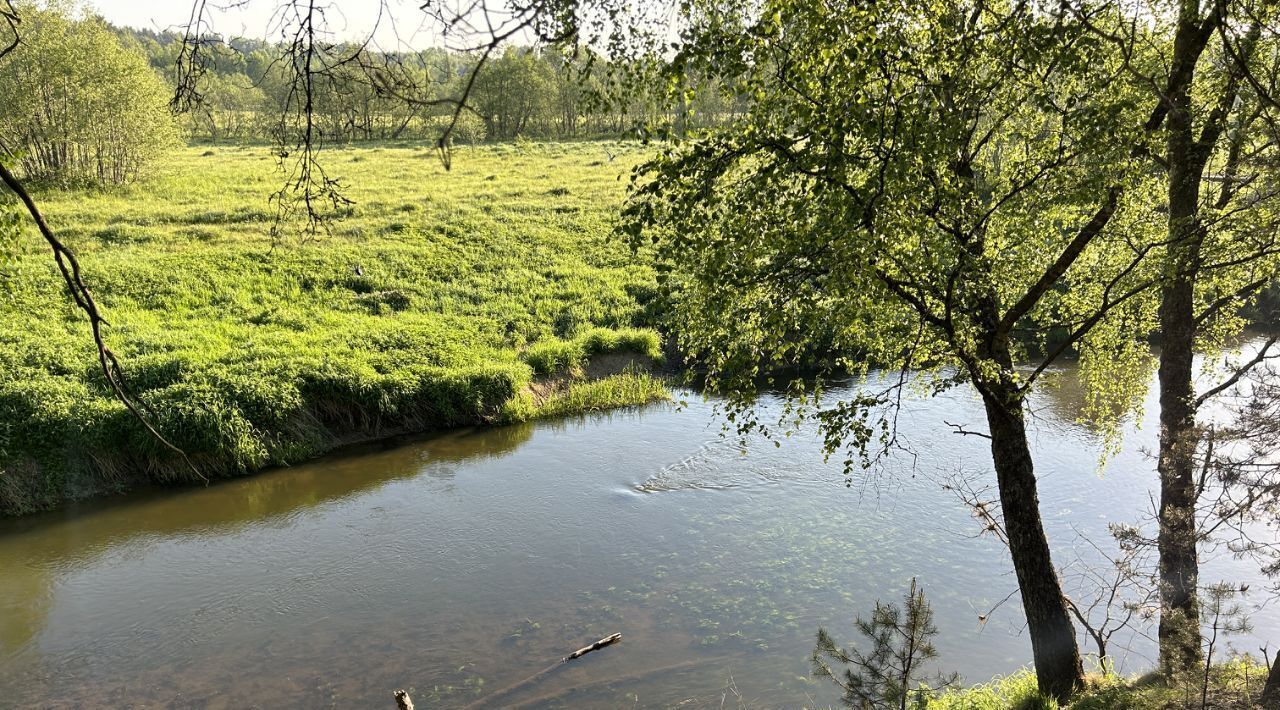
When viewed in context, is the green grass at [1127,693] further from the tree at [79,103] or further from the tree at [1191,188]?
the tree at [79,103]

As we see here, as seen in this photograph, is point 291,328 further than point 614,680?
Yes

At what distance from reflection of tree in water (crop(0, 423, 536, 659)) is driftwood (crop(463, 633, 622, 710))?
6106mm

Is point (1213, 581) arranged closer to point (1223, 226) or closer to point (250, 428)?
point (1223, 226)

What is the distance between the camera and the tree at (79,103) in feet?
94.4

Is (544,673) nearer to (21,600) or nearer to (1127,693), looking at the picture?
(1127,693)

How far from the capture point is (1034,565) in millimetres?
7898

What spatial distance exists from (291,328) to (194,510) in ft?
20.8

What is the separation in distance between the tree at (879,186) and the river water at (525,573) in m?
4.59

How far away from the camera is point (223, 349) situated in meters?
17.5

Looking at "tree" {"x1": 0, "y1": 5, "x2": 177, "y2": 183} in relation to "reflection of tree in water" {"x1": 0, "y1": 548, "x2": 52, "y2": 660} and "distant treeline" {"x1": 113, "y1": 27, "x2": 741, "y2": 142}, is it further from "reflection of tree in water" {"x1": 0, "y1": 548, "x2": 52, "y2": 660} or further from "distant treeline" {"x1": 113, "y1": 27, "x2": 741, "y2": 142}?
"distant treeline" {"x1": 113, "y1": 27, "x2": 741, "y2": 142}

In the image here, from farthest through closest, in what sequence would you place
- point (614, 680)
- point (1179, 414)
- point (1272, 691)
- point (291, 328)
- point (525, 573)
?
point (291, 328), point (525, 573), point (614, 680), point (1179, 414), point (1272, 691)

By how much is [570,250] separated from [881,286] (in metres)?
22.7

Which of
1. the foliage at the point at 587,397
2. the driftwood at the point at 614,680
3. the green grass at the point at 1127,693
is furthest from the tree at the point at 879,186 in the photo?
the foliage at the point at 587,397

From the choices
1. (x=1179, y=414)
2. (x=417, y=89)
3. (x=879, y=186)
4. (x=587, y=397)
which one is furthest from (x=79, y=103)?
(x=1179, y=414)
